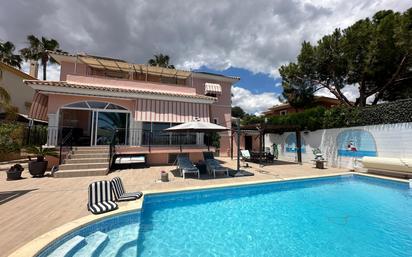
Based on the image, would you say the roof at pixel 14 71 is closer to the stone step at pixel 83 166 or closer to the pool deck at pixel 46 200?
the pool deck at pixel 46 200

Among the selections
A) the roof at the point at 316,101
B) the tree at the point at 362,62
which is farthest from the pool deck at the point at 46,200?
the roof at the point at 316,101

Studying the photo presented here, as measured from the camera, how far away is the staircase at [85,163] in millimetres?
13798

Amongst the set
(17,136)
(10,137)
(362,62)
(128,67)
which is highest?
(362,62)

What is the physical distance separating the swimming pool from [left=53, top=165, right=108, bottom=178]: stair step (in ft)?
21.3

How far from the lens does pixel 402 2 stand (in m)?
20.0

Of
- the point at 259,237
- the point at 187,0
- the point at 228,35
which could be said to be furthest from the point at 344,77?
the point at 259,237

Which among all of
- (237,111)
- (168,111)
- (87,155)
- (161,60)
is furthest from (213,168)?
(237,111)

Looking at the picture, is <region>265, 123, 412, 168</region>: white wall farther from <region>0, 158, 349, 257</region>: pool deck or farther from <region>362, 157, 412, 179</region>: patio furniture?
<region>0, 158, 349, 257</region>: pool deck

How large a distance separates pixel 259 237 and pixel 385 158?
1767 cm

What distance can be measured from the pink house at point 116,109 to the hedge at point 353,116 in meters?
14.0

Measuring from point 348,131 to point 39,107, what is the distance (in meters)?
31.0

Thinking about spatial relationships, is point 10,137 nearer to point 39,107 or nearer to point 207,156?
point 39,107

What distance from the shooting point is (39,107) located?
16391mm

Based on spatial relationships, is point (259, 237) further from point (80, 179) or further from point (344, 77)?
point (344, 77)
